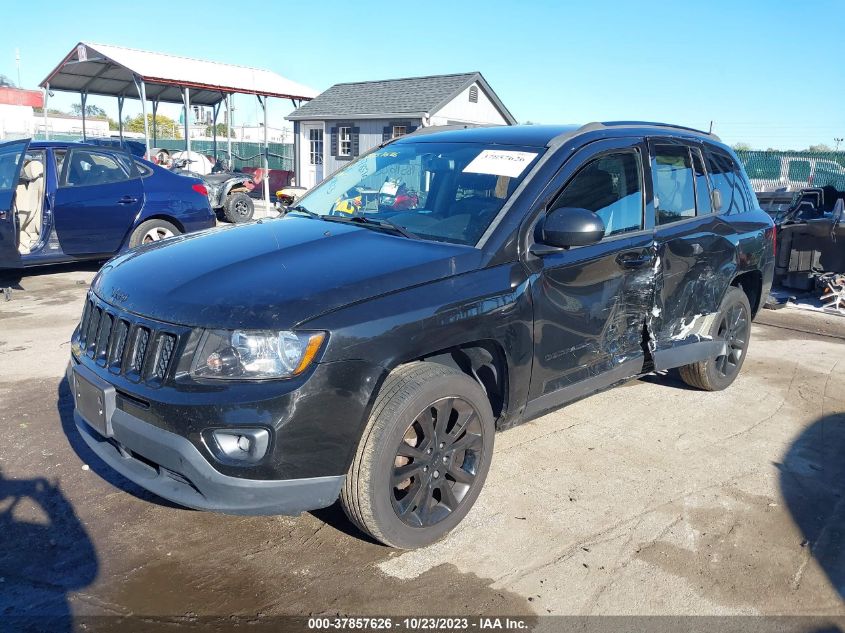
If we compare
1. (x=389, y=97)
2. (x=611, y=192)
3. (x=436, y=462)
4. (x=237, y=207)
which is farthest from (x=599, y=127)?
(x=389, y=97)

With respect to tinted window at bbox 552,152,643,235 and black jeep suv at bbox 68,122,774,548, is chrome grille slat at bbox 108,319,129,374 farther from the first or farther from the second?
tinted window at bbox 552,152,643,235

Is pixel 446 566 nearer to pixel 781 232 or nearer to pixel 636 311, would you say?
pixel 636 311

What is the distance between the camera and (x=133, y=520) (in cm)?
344

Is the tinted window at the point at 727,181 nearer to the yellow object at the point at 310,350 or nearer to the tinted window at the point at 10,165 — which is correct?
the yellow object at the point at 310,350

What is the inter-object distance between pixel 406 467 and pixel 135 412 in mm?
1154

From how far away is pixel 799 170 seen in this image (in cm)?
1877

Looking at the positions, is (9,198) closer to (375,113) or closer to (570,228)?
(570,228)

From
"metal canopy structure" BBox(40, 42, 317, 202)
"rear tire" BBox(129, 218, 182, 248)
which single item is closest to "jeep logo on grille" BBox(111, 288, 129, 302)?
"rear tire" BBox(129, 218, 182, 248)

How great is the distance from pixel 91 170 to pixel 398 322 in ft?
23.7

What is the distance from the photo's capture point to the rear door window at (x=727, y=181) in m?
5.20

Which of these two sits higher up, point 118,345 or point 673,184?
point 673,184

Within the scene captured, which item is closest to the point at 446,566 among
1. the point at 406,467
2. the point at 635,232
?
the point at 406,467

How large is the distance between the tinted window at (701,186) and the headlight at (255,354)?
3.32m

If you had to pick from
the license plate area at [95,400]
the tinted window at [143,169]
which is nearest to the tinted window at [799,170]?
the tinted window at [143,169]
